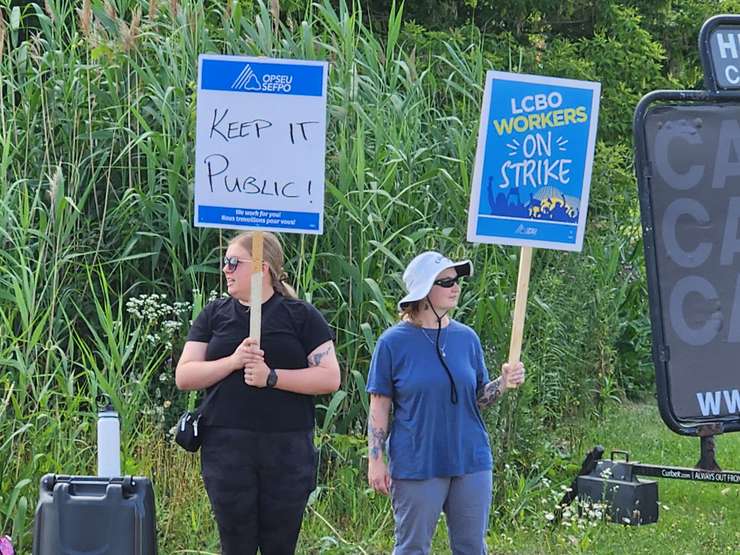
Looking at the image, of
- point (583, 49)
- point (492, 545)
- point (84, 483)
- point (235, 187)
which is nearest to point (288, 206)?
point (235, 187)

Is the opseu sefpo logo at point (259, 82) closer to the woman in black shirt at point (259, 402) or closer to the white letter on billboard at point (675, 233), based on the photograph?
the woman in black shirt at point (259, 402)

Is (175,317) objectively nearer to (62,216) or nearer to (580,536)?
(62,216)

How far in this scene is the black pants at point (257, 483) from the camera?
5.48 m

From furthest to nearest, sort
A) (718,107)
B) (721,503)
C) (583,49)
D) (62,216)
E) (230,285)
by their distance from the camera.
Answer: (583,49), (721,503), (62,216), (718,107), (230,285)

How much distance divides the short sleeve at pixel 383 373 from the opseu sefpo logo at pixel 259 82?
113 centimetres

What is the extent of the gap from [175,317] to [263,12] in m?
2.19

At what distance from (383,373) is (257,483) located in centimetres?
66

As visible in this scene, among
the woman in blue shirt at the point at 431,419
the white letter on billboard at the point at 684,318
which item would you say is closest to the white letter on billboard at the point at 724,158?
the white letter on billboard at the point at 684,318

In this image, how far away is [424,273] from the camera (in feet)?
18.4

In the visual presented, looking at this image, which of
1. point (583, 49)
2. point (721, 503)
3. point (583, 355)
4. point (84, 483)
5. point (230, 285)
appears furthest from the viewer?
point (583, 49)

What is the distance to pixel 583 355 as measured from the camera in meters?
9.28

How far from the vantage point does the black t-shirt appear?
217 inches

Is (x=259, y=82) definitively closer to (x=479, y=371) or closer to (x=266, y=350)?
(x=266, y=350)

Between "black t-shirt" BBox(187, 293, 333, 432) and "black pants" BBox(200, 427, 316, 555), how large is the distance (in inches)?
2.1
